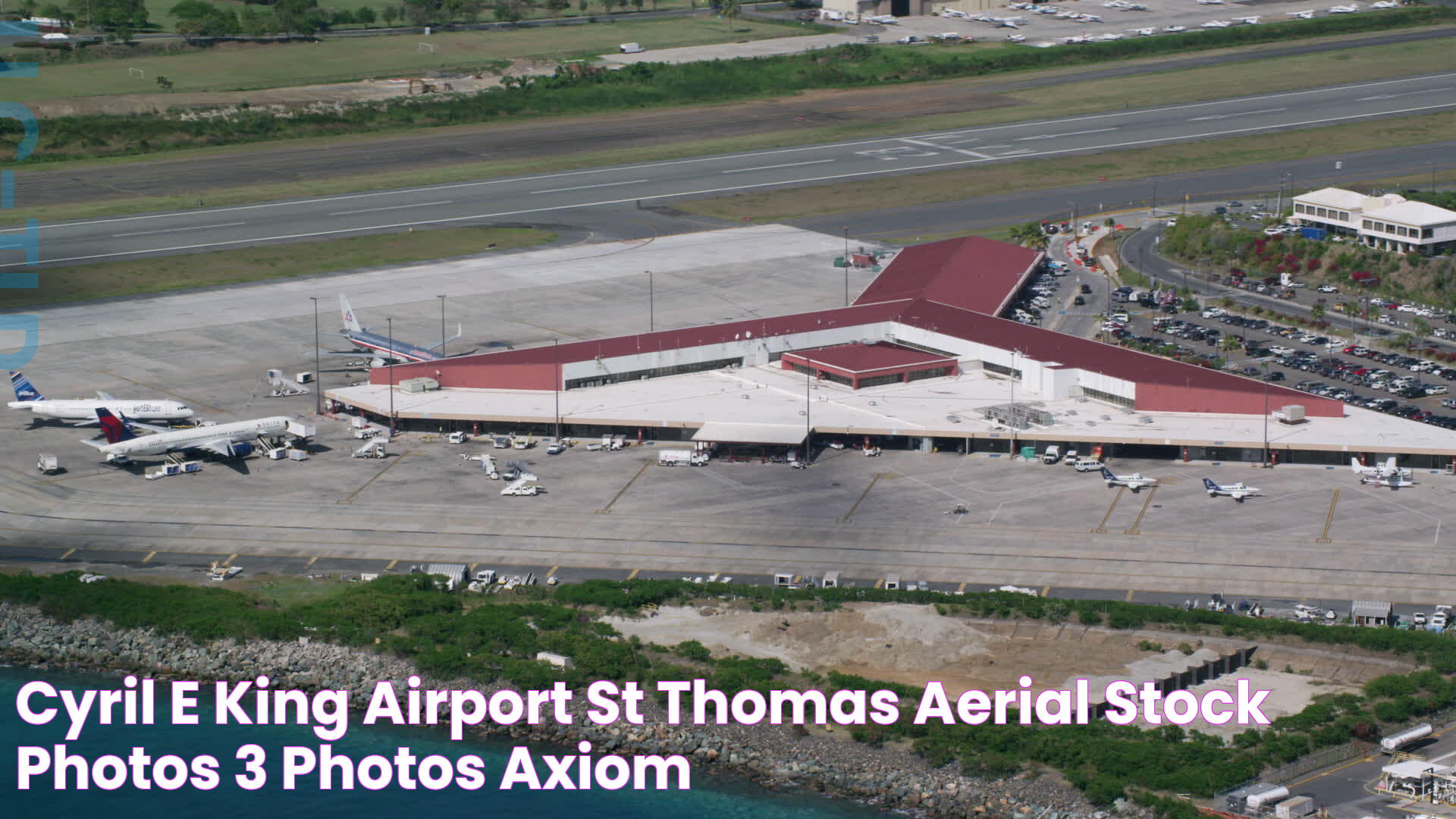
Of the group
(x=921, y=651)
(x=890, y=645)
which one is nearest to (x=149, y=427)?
(x=890, y=645)

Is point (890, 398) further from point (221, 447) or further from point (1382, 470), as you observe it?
point (221, 447)

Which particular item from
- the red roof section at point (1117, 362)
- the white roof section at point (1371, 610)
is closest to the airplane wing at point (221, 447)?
the red roof section at point (1117, 362)

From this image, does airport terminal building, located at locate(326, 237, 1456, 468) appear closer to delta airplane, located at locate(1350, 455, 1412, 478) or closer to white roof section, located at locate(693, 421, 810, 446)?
white roof section, located at locate(693, 421, 810, 446)

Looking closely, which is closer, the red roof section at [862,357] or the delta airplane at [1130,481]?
the delta airplane at [1130,481]

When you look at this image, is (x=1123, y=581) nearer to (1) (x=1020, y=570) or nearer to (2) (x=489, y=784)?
(1) (x=1020, y=570)

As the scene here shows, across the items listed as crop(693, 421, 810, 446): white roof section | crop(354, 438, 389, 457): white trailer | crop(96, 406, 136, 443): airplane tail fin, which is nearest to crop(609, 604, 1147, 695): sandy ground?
crop(693, 421, 810, 446): white roof section

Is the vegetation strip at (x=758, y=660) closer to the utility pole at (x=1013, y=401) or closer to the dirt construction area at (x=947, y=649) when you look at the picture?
the dirt construction area at (x=947, y=649)
